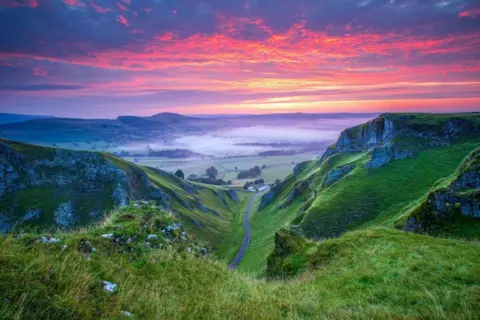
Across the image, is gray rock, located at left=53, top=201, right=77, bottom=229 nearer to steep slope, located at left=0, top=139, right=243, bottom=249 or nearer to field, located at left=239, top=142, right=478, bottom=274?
steep slope, located at left=0, top=139, right=243, bottom=249

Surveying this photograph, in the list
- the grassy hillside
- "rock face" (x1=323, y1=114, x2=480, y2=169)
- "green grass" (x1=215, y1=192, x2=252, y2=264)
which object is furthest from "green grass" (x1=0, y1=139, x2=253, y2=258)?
the grassy hillside

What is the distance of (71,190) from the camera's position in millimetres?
118812

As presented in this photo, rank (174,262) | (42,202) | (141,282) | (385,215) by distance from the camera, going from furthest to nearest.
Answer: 1. (42,202)
2. (385,215)
3. (174,262)
4. (141,282)

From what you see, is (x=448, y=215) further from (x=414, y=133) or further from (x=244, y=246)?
(x=414, y=133)

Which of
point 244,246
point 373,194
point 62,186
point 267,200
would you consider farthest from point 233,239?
point 62,186

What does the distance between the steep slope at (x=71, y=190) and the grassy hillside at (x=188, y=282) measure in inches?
4130

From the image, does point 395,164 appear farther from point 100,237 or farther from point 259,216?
point 100,237

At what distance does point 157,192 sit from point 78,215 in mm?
38978

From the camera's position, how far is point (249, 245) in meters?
111

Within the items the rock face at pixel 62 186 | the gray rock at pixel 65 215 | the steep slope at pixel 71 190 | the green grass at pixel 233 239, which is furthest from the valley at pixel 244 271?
the gray rock at pixel 65 215

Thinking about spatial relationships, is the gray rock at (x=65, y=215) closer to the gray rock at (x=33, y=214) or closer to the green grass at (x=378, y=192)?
the gray rock at (x=33, y=214)

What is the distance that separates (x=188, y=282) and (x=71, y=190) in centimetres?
13359

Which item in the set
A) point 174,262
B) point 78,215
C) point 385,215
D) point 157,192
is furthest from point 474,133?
point 78,215

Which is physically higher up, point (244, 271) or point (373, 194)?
point (244, 271)
